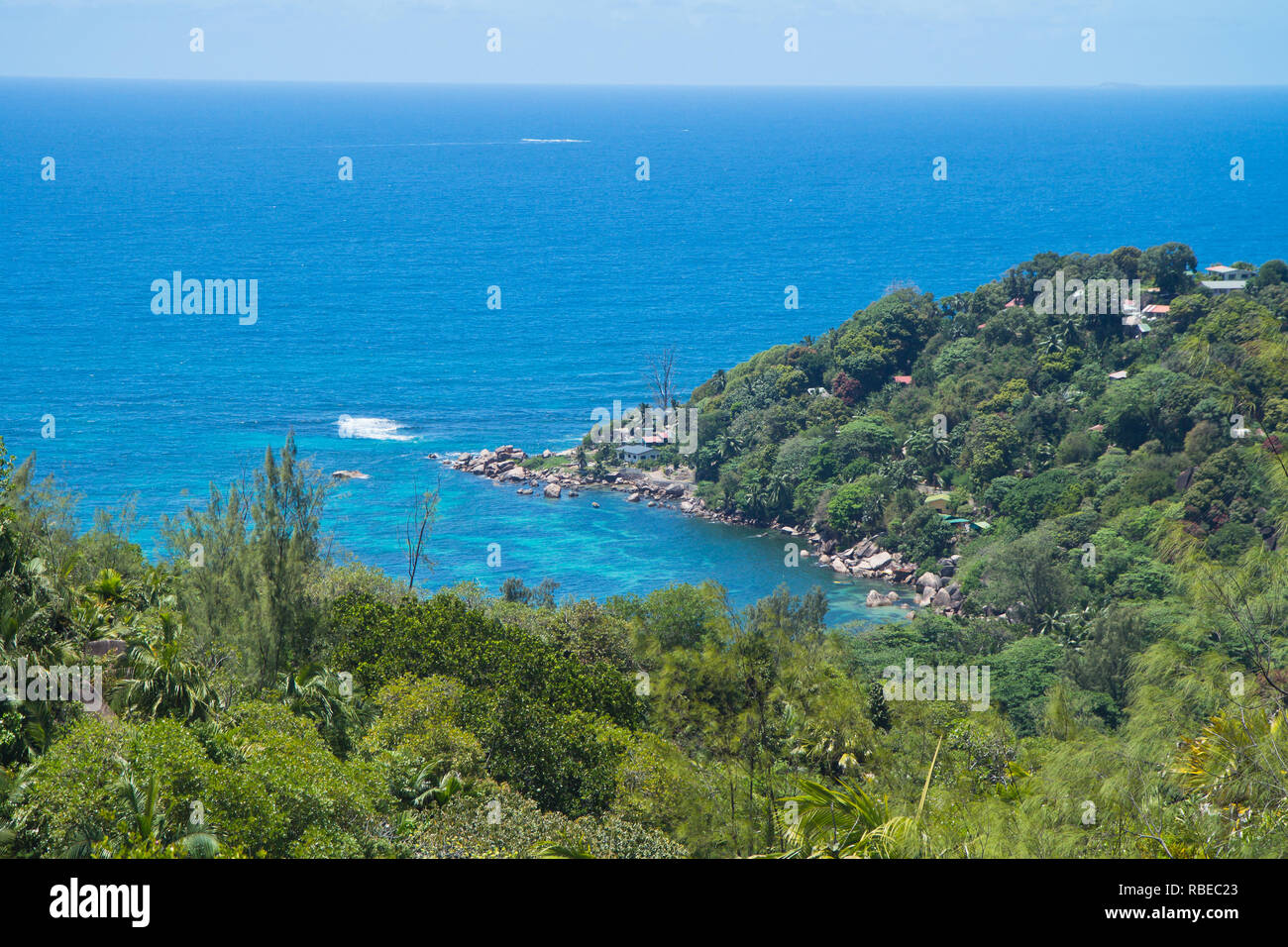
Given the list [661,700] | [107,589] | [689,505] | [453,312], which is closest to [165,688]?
[107,589]

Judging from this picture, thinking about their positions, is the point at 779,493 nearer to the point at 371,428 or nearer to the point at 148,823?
the point at 371,428

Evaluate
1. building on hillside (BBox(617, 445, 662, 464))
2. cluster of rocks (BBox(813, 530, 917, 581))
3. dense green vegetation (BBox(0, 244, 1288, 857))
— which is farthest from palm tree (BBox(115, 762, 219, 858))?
building on hillside (BBox(617, 445, 662, 464))

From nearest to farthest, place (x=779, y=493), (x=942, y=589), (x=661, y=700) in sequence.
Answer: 1. (x=661, y=700)
2. (x=942, y=589)
3. (x=779, y=493)

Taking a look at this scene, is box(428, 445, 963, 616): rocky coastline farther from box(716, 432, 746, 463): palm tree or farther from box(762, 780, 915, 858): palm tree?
box(762, 780, 915, 858): palm tree

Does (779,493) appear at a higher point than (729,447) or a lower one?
lower

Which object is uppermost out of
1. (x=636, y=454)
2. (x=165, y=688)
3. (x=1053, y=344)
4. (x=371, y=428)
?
(x=1053, y=344)

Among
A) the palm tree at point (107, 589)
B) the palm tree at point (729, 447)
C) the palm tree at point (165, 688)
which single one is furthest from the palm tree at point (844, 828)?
the palm tree at point (729, 447)
